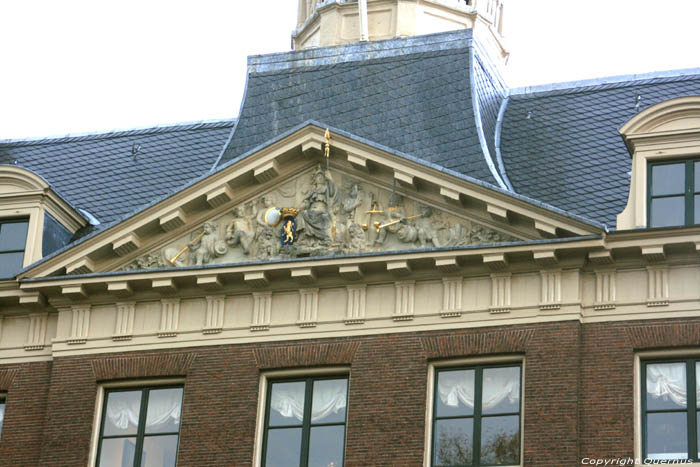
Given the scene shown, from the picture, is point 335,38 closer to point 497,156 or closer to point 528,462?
point 497,156

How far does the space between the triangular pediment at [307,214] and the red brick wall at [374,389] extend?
71.2 inches

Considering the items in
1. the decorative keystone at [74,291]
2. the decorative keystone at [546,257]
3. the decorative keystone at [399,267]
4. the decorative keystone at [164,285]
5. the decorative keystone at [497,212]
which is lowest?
the decorative keystone at [74,291]

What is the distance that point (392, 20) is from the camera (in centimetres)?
3753

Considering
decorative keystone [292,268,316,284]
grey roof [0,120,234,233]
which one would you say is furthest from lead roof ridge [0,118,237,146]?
decorative keystone [292,268,316,284]

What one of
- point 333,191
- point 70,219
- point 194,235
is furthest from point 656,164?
point 70,219

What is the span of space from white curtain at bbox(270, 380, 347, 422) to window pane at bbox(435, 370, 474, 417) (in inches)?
69.5

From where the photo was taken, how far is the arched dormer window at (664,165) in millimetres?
28641

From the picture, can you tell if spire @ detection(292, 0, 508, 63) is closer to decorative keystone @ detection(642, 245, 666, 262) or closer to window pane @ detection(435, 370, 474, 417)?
decorative keystone @ detection(642, 245, 666, 262)

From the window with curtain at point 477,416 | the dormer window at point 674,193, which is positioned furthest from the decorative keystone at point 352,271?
the dormer window at point 674,193

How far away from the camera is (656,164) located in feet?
95.8

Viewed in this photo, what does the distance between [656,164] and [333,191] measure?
19.5ft

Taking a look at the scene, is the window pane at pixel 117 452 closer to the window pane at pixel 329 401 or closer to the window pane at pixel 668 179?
the window pane at pixel 329 401

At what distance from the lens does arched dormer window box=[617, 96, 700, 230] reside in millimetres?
28641

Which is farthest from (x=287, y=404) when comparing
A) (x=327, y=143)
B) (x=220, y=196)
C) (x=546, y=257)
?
(x=546, y=257)
